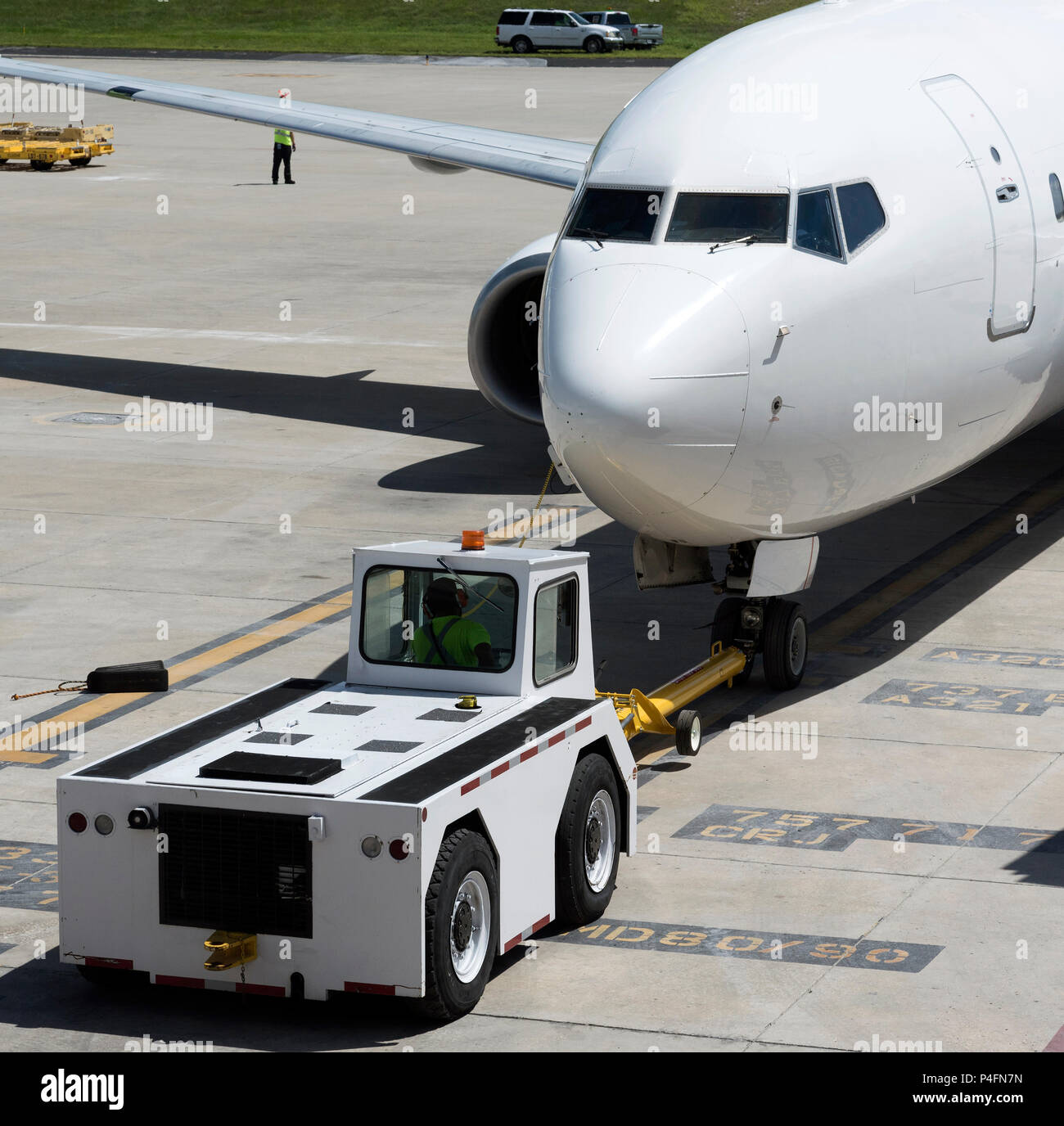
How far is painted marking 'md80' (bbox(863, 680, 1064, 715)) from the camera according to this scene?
16094 mm

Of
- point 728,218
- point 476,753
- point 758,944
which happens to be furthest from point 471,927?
point 728,218

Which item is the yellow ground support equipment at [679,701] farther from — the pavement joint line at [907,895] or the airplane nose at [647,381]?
the pavement joint line at [907,895]

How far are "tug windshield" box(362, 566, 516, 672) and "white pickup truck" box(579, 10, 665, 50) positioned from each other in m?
92.8

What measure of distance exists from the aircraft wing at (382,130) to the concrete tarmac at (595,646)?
3.71 m

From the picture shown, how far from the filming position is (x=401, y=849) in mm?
10125

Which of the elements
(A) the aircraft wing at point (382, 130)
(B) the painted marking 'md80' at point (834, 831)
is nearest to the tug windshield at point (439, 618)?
(B) the painted marking 'md80' at point (834, 831)

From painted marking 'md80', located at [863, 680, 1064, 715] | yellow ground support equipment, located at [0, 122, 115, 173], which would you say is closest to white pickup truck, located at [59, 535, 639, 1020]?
painted marking 'md80', located at [863, 680, 1064, 715]

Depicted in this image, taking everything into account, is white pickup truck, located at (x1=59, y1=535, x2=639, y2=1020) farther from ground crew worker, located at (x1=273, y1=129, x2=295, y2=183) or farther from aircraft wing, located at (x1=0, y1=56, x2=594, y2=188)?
ground crew worker, located at (x1=273, y1=129, x2=295, y2=183)

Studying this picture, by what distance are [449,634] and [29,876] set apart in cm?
328

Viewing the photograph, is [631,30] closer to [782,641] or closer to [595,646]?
[595,646]

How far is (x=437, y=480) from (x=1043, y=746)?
34.9 feet

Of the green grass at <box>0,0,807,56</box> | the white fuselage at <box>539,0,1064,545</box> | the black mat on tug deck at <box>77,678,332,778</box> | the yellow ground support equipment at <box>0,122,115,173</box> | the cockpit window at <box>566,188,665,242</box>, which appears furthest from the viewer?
the green grass at <box>0,0,807,56</box>
